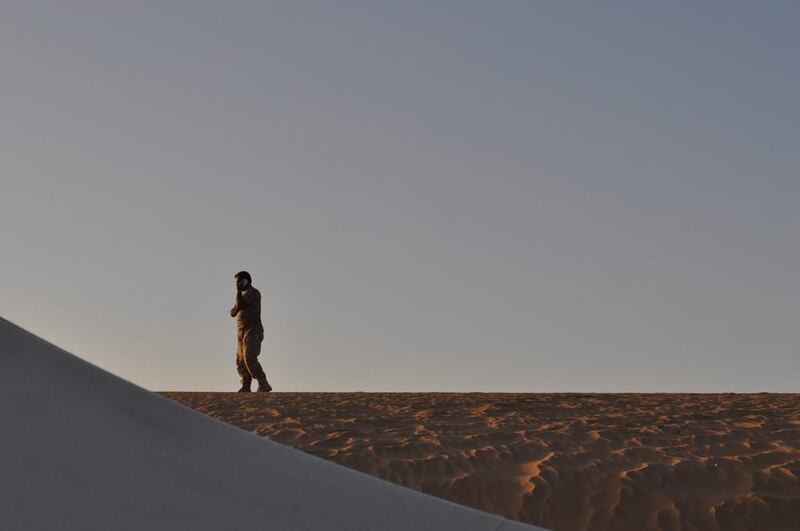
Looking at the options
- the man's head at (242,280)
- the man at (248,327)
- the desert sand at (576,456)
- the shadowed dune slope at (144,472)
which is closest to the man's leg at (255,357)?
the man at (248,327)

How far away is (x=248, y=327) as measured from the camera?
1513 centimetres

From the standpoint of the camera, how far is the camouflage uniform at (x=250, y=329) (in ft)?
49.5

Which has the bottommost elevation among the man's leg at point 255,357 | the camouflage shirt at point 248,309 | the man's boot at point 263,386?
the man's boot at point 263,386

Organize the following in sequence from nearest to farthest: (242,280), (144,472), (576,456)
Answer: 1. (144,472)
2. (576,456)
3. (242,280)

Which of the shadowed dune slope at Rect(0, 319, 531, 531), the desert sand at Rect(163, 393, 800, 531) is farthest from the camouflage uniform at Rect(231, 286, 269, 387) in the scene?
the shadowed dune slope at Rect(0, 319, 531, 531)

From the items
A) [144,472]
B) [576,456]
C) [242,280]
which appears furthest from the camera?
[242,280]

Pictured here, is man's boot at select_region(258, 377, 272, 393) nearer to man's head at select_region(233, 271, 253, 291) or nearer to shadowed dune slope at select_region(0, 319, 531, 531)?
man's head at select_region(233, 271, 253, 291)

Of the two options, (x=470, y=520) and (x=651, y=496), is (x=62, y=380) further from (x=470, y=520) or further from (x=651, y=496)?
(x=651, y=496)

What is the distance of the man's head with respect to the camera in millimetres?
14940

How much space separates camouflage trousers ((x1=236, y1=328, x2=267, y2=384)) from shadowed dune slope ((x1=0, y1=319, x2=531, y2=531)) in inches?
461

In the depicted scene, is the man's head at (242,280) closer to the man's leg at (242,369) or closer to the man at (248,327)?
the man at (248,327)

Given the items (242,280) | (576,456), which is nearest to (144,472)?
(576,456)

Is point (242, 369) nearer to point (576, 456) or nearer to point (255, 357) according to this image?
point (255, 357)

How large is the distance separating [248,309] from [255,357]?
0.80 metres
